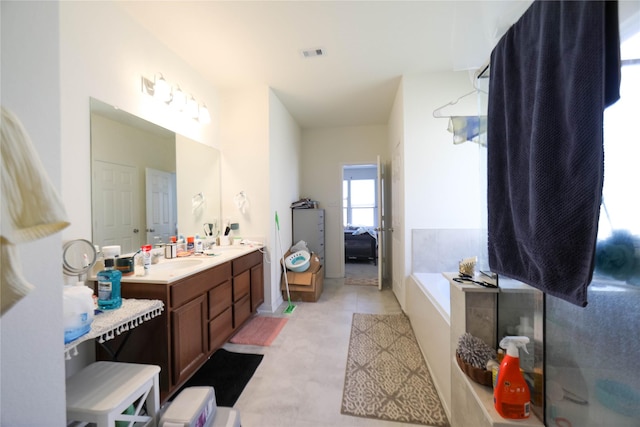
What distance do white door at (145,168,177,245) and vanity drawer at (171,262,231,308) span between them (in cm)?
60

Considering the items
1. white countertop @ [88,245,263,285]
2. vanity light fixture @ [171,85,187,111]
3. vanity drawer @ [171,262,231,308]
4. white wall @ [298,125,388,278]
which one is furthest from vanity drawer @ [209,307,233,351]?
white wall @ [298,125,388,278]

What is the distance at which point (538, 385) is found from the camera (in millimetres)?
823

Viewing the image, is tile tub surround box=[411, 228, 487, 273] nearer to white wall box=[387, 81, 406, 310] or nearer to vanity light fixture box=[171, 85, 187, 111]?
white wall box=[387, 81, 406, 310]

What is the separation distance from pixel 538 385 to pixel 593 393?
18 cm

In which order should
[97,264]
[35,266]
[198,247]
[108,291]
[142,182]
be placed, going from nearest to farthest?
[35,266] → [108,291] → [97,264] → [142,182] → [198,247]

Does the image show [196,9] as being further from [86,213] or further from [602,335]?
[602,335]

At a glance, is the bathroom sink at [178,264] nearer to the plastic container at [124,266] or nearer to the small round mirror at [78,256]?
the plastic container at [124,266]

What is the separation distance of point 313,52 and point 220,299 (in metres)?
2.31

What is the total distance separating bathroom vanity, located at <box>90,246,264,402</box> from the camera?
1.41 m

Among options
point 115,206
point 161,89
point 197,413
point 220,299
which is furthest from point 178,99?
point 197,413

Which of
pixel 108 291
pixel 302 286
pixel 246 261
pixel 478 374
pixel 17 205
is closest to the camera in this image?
pixel 17 205

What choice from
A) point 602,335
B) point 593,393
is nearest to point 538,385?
point 593,393

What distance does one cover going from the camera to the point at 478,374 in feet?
3.18

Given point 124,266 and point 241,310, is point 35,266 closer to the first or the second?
point 124,266
